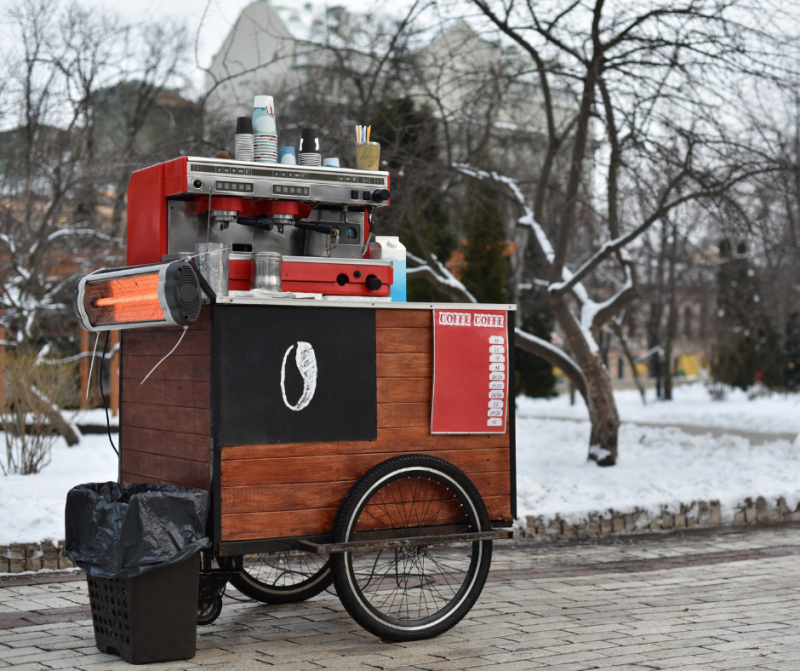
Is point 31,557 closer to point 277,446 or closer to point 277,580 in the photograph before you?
point 277,580

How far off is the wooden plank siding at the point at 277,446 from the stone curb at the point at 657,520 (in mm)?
Result: 3078

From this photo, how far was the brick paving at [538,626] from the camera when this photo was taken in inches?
168

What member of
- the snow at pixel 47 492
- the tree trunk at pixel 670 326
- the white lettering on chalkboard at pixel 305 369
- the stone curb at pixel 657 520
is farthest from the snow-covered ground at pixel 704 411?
the white lettering on chalkboard at pixel 305 369

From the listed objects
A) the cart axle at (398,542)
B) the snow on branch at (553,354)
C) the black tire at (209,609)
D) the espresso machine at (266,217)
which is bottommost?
the black tire at (209,609)

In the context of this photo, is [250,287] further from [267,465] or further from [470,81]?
[470,81]

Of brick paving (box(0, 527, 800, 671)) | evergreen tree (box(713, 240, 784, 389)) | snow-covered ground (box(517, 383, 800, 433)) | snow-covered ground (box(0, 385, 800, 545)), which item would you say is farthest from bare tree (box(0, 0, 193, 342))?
evergreen tree (box(713, 240, 784, 389))

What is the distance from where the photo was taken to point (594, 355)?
1025cm

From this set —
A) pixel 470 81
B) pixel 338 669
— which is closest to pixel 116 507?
pixel 338 669

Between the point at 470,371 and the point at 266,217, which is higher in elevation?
the point at 266,217

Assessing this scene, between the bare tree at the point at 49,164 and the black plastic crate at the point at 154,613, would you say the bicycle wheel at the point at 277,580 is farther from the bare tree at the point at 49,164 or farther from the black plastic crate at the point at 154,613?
the bare tree at the point at 49,164

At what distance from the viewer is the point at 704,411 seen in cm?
2083

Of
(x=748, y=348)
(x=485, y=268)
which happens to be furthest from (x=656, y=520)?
(x=748, y=348)

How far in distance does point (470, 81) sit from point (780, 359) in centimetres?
1743

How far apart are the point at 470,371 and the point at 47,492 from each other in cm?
429
